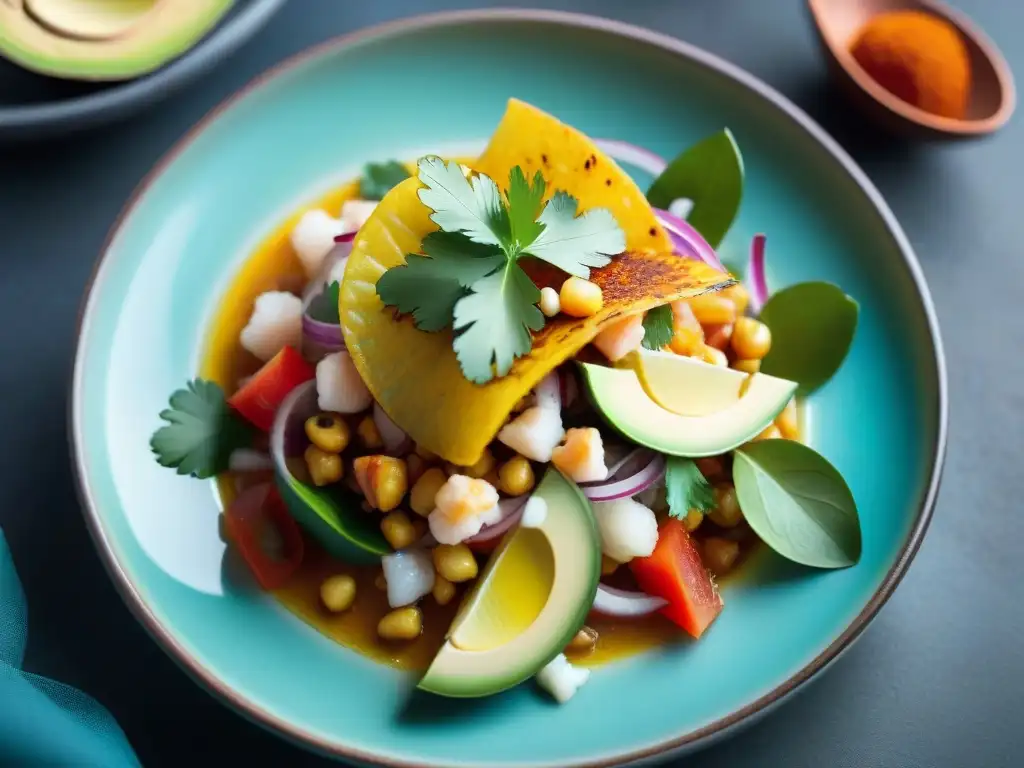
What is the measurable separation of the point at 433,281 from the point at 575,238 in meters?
0.36

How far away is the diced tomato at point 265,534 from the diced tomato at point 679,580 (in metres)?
0.86

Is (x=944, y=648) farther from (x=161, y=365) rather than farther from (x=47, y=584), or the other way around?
(x=47, y=584)

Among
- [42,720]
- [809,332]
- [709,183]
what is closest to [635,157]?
[709,183]

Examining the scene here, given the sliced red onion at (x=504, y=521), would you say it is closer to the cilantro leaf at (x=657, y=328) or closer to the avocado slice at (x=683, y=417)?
the avocado slice at (x=683, y=417)

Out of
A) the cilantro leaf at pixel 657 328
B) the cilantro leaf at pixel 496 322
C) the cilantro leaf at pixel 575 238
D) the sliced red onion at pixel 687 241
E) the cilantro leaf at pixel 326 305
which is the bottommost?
the cilantro leaf at pixel 326 305

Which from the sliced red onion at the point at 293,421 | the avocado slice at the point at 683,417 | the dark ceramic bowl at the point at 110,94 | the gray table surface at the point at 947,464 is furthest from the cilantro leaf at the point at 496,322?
the dark ceramic bowl at the point at 110,94

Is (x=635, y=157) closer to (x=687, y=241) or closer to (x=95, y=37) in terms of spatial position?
(x=687, y=241)

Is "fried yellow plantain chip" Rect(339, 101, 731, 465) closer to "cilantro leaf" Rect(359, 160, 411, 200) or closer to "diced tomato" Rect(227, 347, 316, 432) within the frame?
"diced tomato" Rect(227, 347, 316, 432)

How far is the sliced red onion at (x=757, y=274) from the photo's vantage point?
9.02ft

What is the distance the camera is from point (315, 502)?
2301mm

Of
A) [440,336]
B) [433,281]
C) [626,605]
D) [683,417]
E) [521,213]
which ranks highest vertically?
[521,213]

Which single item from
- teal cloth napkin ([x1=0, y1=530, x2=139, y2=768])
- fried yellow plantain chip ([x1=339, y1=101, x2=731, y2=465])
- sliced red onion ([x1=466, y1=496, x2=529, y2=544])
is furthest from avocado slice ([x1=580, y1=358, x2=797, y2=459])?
teal cloth napkin ([x1=0, y1=530, x2=139, y2=768])

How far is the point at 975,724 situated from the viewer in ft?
8.25

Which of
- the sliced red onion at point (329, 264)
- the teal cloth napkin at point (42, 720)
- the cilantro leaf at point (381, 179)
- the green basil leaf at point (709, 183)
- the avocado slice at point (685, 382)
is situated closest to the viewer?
the teal cloth napkin at point (42, 720)
